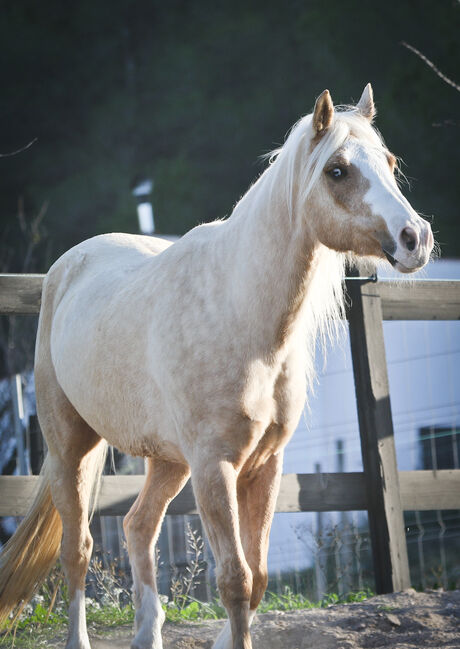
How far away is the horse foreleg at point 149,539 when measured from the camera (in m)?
2.95

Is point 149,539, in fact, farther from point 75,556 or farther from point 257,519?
point 257,519

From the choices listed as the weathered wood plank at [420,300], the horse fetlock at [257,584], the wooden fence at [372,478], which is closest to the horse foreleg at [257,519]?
the horse fetlock at [257,584]

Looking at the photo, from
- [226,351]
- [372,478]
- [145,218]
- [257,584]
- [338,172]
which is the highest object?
[145,218]

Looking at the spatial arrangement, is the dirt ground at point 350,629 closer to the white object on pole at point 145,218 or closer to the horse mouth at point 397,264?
the horse mouth at point 397,264

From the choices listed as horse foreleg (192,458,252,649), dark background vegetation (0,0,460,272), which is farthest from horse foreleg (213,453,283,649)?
dark background vegetation (0,0,460,272)

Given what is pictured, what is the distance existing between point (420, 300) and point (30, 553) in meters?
2.37

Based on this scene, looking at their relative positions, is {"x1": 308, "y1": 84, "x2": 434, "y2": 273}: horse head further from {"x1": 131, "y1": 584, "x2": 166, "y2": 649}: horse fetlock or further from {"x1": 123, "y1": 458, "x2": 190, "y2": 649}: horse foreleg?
{"x1": 131, "y1": 584, "x2": 166, "y2": 649}: horse fetlock

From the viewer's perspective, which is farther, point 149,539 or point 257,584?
point 149,539

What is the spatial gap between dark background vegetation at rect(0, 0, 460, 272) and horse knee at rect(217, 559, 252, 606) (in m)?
7.29

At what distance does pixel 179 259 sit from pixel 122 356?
429 millimetres

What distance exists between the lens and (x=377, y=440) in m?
3.94

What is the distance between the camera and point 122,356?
2.92 m

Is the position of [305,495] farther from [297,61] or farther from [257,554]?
[297,61]

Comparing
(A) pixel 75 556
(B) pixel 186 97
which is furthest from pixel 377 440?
(B) pixel 186 97
